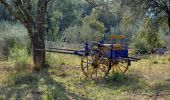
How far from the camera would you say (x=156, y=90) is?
9.02 meters

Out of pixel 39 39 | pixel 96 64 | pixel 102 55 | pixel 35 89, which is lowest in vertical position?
pixel 35 89

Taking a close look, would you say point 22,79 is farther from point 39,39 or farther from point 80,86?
point 39,39

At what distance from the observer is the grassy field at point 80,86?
332 inches

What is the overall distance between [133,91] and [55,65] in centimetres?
539

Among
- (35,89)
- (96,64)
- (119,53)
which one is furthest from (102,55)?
(35,89)

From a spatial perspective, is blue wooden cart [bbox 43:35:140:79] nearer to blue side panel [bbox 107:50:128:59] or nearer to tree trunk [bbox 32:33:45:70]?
blue side panel [bbox 107:50:128:59]

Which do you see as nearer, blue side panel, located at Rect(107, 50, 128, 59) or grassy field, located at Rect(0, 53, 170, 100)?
grassy field, located at Rect(0, 53, 170, 100)

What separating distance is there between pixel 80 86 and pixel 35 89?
4.03 feet

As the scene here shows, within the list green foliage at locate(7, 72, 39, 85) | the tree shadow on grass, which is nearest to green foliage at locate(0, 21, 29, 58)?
the tree shadow on grass

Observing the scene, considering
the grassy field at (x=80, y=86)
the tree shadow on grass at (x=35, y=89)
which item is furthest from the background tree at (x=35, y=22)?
the tree shadow on grass at (x=35, y=89)

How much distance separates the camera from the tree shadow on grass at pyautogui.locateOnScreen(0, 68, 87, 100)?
8.31 meters

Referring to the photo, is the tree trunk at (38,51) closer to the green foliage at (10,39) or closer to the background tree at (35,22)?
the background tree at (35,22)

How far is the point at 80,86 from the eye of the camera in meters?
9.78

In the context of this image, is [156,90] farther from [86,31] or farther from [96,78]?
[86,31]
